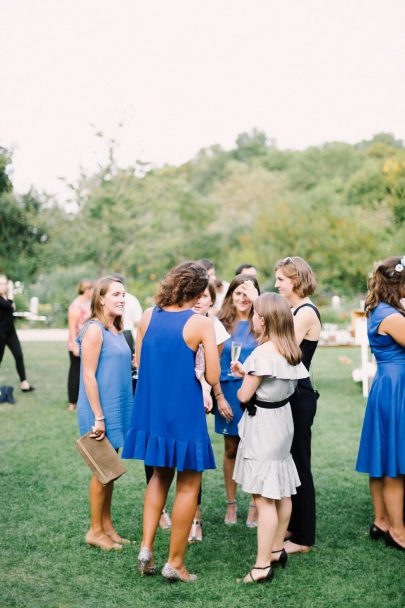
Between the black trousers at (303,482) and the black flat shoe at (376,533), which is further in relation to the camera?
the black flat shoe at (376,533)

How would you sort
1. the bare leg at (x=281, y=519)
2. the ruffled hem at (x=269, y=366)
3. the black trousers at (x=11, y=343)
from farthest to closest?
the black trousers at (x=11, y=343), the bare leg at (x=281, y=519), the ruffled hem at (x=269, y=366)

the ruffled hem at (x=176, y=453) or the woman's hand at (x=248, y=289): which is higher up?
the woman's hand at (x=248, y=289)

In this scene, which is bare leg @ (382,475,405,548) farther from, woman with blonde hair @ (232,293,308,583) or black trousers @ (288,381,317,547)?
woman with blonde hair @ (232,293,308,583)

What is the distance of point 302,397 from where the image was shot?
15.1 ft

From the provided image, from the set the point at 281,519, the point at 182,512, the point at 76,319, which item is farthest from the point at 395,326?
the point at 76,319

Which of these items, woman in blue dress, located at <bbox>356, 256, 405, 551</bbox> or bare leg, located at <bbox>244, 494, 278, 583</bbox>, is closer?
bare leg, located at <bbox>244, 494, 278, 583</bbox>

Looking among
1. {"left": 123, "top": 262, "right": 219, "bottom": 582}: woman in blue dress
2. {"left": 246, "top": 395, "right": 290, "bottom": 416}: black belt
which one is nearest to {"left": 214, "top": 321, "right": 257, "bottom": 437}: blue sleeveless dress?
{"left": 246, "top": 395, "right": 290, "bottom": 416}: black belt

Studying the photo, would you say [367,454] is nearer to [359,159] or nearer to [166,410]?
[166,410]

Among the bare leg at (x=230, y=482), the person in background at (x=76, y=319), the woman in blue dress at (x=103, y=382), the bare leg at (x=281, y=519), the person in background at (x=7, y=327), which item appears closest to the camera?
the bare leg at (x=281, y=519)

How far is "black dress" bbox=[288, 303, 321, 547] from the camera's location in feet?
15.2

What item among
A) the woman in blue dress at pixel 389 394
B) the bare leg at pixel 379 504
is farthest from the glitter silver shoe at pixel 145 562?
the bare leg at pixel 379 504

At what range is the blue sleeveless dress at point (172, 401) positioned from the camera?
3.92 m

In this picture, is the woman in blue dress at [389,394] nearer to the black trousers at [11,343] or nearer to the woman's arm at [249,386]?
the woman's arm at [249,386]

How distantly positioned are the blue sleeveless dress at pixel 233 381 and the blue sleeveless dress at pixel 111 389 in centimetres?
82
